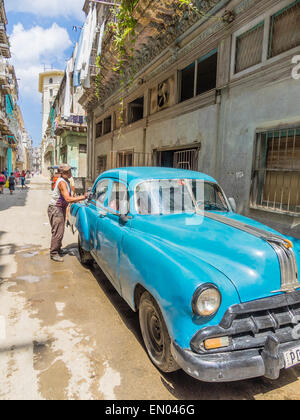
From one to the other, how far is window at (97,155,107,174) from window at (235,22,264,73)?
10517 millimetres

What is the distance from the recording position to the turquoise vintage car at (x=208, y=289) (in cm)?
197

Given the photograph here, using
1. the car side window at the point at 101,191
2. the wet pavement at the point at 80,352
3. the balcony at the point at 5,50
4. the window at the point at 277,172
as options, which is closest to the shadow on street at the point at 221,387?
the wet pavement at the point at 80,352

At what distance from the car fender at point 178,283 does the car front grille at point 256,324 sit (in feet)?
0.20

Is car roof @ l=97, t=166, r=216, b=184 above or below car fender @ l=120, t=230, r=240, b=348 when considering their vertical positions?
above

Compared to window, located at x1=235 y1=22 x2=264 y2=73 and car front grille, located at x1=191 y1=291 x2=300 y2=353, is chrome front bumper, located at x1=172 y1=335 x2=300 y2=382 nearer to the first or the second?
car front grille, located at x1=191 y1=291 x2=300 y2=353

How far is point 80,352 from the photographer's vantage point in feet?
9.02

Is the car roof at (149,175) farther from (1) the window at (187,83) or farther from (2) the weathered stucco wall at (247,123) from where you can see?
(1) the window at (187,83)

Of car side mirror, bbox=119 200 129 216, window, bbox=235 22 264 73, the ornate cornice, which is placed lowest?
car side mirror, bbox=119 200 129 216

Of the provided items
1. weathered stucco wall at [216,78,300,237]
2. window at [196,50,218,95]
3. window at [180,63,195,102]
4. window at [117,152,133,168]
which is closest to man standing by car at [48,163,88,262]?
weathered stucco wall at [216,78,300,237]

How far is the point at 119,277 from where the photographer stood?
10.3 ft

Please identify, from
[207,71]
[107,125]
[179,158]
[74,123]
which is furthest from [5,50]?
[179,158]

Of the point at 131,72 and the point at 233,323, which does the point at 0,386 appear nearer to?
the point at 233,323

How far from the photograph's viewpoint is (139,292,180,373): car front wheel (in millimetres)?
2297

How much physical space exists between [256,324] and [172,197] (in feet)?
5.77
